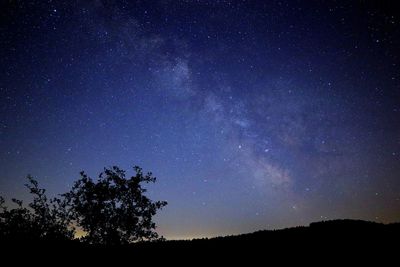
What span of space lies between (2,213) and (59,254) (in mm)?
17598

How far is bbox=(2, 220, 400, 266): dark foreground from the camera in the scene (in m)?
10.3

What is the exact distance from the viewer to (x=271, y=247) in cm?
1177

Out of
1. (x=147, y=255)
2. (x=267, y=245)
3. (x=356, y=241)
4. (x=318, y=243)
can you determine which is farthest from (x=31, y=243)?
(x=356, y=241)

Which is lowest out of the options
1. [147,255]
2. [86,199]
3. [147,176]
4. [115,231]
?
[147,255]

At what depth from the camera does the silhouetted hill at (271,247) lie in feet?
34.9

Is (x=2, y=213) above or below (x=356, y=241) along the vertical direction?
above

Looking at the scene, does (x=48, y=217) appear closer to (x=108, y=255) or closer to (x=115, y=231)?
(x=115, y=231)

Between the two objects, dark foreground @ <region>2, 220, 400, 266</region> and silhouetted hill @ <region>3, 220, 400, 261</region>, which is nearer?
dark foreground @ <region>2, 220, 400, 266</region>

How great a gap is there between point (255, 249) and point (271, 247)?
675mm

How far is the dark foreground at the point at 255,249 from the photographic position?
10.3m

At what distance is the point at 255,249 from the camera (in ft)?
38.6

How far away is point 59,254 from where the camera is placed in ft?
39.0

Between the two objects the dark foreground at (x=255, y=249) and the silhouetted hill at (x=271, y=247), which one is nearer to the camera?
the dark foreground at (x=255, y=249)

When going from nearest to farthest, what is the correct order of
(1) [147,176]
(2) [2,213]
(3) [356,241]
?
1. (3) [356,241]
2. (2) [2,213]
3. (1) [147,176]
